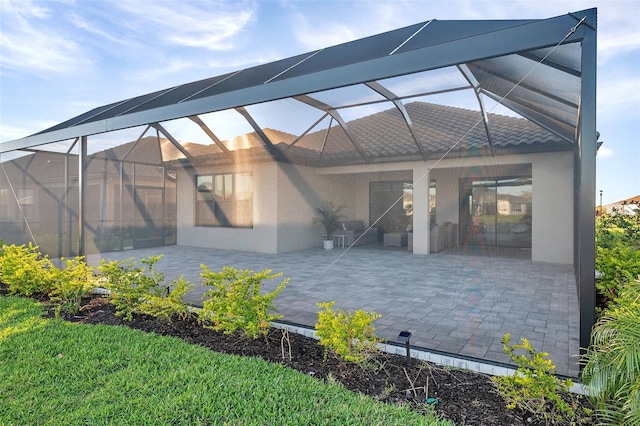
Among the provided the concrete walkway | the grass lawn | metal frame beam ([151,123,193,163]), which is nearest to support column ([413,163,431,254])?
the concrete walkway

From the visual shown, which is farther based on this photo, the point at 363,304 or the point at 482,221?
the point at 482,221

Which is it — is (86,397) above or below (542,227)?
below

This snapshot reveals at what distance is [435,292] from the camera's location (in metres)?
4.98

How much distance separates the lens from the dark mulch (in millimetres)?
2160

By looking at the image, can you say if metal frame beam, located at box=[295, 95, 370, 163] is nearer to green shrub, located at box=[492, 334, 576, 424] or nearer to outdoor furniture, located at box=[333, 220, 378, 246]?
outdoor furniture, located at box=[333, 220, 378, 246]

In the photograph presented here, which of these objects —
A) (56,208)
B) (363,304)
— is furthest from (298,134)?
(56,208)

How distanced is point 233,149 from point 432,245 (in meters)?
4.60

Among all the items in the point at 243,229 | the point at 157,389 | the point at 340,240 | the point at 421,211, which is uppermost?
the point at 421,211

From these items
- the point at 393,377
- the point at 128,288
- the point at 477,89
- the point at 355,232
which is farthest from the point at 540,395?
the point at 355,232

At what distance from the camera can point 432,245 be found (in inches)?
283

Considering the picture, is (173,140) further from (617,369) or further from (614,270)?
(617,369)

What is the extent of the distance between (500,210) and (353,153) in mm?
2877

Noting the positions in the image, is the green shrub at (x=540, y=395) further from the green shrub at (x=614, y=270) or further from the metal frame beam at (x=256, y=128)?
the metal frame beam at (x=256, y=128)

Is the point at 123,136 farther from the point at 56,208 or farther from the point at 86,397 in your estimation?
the point at 86,397
